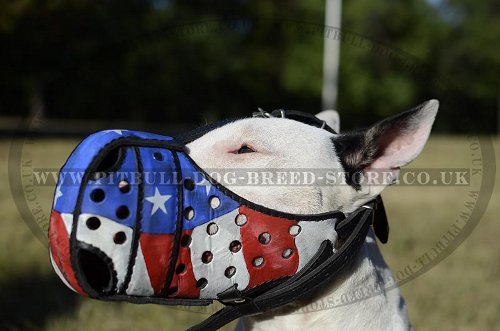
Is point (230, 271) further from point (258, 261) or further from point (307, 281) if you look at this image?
point (307, 281)

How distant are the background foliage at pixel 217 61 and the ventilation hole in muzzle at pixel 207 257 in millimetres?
9193

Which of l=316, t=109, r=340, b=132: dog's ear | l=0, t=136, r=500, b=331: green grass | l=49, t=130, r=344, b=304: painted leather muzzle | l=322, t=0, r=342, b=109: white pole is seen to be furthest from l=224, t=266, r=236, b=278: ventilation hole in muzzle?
l=322, t=0, r=342, b=109: white pole

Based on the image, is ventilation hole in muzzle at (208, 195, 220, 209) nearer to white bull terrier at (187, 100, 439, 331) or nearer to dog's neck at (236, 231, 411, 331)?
white bull terrier at (187, 100, 439, 331)

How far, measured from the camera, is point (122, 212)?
1373mm

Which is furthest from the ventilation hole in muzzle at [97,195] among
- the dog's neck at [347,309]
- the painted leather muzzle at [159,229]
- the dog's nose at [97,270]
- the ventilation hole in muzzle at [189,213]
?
the dog's neck at [347,309]

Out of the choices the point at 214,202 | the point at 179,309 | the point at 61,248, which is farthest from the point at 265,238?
the point at 179,309

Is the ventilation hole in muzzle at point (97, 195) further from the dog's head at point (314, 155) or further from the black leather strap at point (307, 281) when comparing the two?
the black leather strap at point (307, 281)

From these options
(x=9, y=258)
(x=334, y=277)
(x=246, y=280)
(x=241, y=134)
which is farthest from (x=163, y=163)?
(x=9, y=258)

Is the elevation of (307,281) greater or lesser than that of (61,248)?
lesser

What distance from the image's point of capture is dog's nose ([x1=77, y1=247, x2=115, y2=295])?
4.42 ft

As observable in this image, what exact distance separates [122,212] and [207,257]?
0.27m

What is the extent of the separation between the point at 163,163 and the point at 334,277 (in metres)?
0.60

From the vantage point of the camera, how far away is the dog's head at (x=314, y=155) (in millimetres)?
1593

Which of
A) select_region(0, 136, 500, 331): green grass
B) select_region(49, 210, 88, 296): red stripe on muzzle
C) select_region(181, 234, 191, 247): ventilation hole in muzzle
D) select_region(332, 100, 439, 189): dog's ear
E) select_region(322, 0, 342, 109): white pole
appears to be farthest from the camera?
select_region(322, 0, 342, 109): white pole
